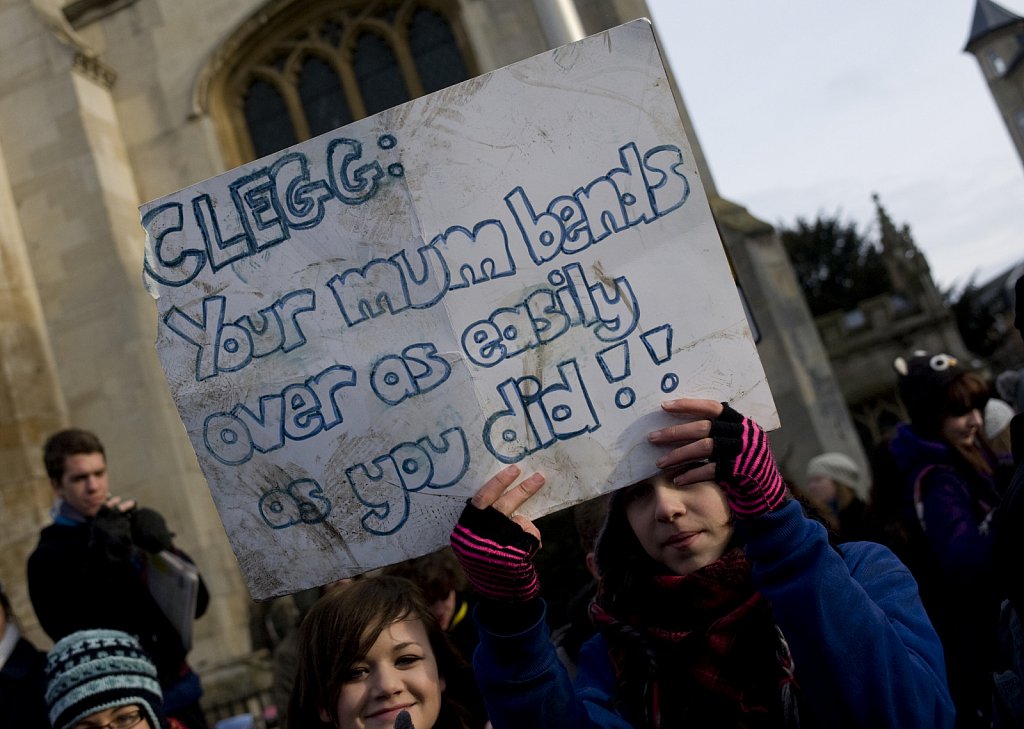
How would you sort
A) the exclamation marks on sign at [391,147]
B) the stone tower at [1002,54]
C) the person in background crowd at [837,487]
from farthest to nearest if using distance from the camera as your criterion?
the stone tower at [1002,54], the person in background crowd at [837,487], the exclamation marks on sign at [391,147]

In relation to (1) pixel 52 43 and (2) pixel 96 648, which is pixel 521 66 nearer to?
(2) pixel 96 648

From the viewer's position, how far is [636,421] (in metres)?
1.94

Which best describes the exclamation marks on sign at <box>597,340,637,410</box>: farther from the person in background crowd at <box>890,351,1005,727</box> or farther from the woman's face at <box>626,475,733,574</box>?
the person in background crowd at <box>890,351,1005,727</box>

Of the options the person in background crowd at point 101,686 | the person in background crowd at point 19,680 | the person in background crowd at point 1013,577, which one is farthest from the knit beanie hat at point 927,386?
the person in background crowd at point 19,680

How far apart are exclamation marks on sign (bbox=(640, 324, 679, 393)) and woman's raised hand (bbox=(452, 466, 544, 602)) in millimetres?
412

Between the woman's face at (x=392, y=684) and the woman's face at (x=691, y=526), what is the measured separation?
73 centimetres

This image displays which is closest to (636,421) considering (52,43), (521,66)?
(521,66)

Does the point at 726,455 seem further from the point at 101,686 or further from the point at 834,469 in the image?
the point at 834,469

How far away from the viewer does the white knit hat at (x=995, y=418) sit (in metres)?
3.71

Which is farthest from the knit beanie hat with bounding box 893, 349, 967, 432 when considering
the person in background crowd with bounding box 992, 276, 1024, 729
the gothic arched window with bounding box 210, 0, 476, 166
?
the gothic arched window with bounding box 210, 0, 476, 166

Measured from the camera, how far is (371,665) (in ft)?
7.13

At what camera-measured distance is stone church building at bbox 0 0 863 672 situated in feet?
25.5

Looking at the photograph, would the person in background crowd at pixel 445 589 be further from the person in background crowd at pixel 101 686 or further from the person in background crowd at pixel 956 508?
the person in background crowd at pixel 956 508

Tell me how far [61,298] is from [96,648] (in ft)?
21.2
